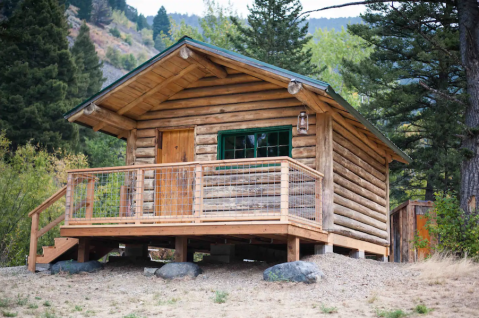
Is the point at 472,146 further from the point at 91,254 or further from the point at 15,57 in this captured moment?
the point at 15,57

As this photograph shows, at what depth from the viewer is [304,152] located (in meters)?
13.1

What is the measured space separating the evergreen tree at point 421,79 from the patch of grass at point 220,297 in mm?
11212

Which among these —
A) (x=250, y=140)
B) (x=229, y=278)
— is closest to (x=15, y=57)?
(x=250, y=140)

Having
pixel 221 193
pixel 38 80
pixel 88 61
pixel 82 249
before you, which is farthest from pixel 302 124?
pixel 88 61

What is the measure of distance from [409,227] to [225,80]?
297 inches

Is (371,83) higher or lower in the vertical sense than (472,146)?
higher

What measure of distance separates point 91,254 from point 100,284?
9.02ft

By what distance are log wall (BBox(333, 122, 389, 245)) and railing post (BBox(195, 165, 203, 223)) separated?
3.19 meters

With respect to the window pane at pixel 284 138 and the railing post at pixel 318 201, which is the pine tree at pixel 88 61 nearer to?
the window pane at pixel 284 138

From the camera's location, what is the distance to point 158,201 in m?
14.2

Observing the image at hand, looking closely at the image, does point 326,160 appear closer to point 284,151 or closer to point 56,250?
point 284,151

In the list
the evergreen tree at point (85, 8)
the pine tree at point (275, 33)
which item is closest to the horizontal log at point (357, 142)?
the pine tree at point (275, 33)

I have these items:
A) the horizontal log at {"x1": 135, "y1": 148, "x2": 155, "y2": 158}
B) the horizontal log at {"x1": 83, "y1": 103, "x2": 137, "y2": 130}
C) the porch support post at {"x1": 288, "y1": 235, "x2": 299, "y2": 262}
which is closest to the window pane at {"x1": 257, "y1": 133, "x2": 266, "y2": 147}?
the porch support post at {"x1": 288, "y1": 235, "x2": 299, "y2": 262}

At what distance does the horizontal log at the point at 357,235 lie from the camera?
13070 millimetres
